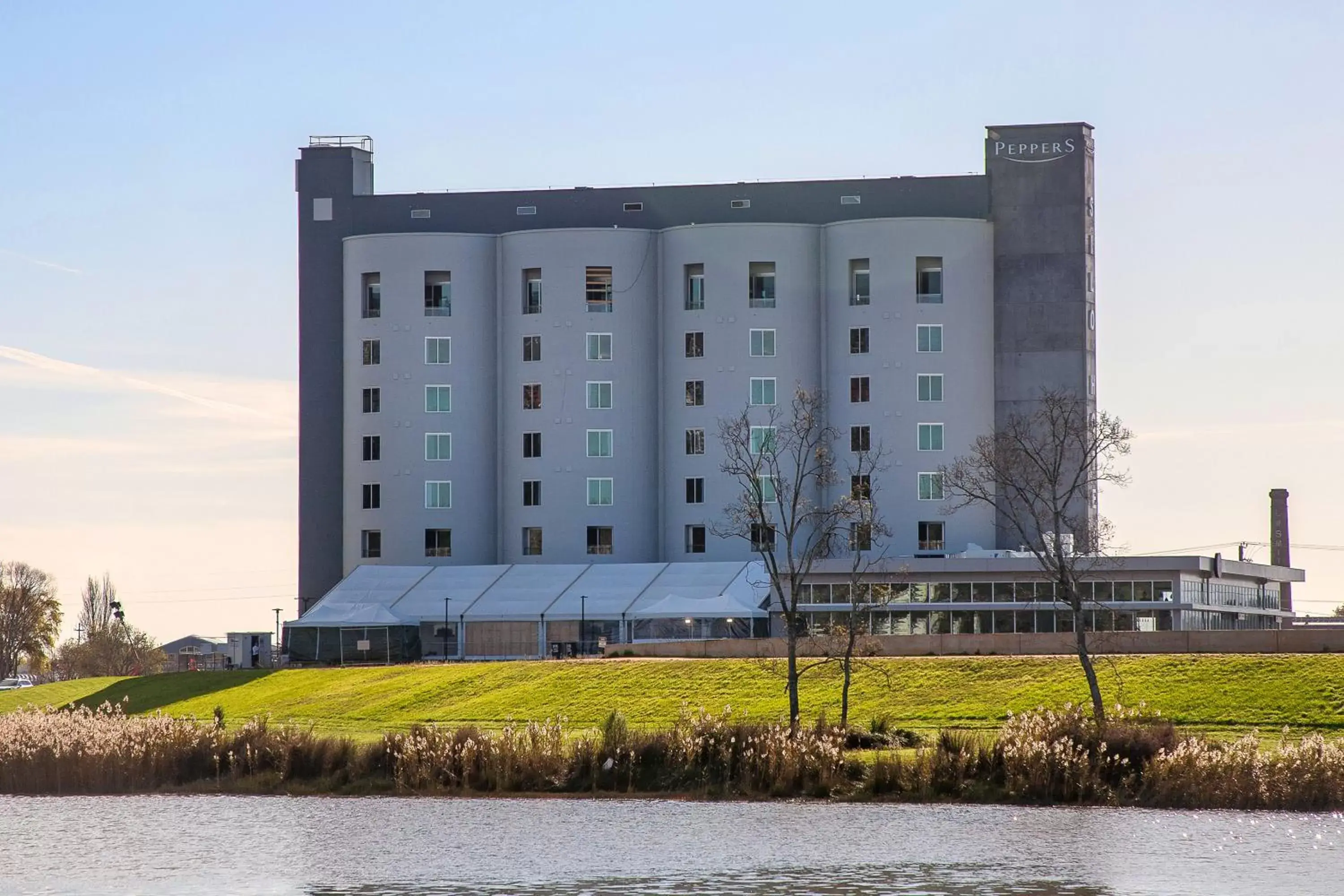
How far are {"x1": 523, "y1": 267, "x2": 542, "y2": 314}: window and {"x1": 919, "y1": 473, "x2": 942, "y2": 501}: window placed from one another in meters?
23.3

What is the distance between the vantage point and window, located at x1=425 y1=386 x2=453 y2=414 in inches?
4336

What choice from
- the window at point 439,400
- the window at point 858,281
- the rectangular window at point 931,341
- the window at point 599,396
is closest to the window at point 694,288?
the window at point 599,396

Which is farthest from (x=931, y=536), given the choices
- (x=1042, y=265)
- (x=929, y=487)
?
(x=1042, y=265)

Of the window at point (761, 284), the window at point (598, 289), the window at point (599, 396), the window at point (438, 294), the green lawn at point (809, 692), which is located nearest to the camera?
the green lawn at point (809, 692)

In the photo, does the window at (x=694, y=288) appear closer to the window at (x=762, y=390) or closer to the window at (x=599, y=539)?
the window at (x=762, y=390)

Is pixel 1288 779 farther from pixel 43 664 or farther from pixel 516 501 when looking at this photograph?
pixel 43 664

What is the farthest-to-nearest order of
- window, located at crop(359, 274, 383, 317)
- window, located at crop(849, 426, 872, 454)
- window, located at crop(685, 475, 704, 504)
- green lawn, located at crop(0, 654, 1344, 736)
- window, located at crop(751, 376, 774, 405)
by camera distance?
window, located at crop(359, 274, 383, 317)
window, located at crop(685, 475, 704, 504)
window, located at crop(751, 376, 774, 405)
window, located at crop(849, 426, 872, 454)
green lawn, located at crop(0, 654, 1344, 736)

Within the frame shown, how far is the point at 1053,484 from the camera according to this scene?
56781 mm

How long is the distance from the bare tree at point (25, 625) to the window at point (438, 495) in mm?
57559

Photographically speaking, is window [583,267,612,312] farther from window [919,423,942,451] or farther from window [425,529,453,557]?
window [919,423,942,451]

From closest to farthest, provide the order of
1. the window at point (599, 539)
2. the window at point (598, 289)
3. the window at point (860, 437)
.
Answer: the window at point (860, 437)
the window at point (599, 539)
the window at point (598, 289)

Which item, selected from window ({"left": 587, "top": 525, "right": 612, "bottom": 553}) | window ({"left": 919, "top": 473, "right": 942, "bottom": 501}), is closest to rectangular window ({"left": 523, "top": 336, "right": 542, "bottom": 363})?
window ({"left": 587, "top": 525, "right": 612, "bottom": 553})

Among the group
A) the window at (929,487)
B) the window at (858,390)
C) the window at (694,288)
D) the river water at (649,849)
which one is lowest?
the river water at (649,849)

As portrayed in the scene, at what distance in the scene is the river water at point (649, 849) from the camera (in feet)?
87.2
